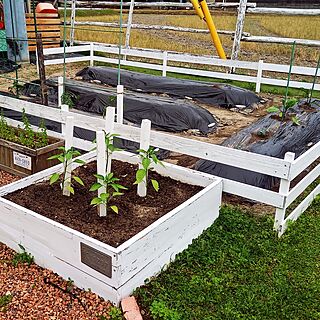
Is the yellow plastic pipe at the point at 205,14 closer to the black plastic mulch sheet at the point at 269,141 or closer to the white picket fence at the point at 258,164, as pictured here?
the black plastic mulch sheet at the point at 269,141

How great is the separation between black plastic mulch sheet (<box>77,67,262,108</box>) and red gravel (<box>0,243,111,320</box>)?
5.78 m

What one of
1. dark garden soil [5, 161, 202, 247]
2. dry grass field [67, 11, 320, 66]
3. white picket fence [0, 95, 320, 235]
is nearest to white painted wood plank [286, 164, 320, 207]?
white picket fence [0, 95, 320, 235]

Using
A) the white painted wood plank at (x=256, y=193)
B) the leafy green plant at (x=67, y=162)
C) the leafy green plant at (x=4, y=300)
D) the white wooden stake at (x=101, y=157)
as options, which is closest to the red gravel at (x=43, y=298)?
the leafy green plant at (x=4, y=300)

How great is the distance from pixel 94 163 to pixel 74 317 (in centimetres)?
185

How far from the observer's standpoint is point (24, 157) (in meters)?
4.60

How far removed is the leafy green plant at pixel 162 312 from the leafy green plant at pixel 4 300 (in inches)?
37.7

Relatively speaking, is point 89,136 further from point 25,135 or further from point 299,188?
point 299,188

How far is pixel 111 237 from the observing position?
10.1 feet

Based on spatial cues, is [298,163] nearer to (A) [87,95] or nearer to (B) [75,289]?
(B) [75,289]

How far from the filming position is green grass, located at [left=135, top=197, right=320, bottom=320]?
288cm

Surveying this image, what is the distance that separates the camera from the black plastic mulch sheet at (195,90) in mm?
8289

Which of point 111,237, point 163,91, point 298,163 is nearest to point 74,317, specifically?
point 111,237

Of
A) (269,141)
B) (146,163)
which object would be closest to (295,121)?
(269,141)

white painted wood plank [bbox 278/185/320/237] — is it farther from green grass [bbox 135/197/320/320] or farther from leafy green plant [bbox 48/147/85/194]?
leafy green plant [bbox 48/147/85/194]
